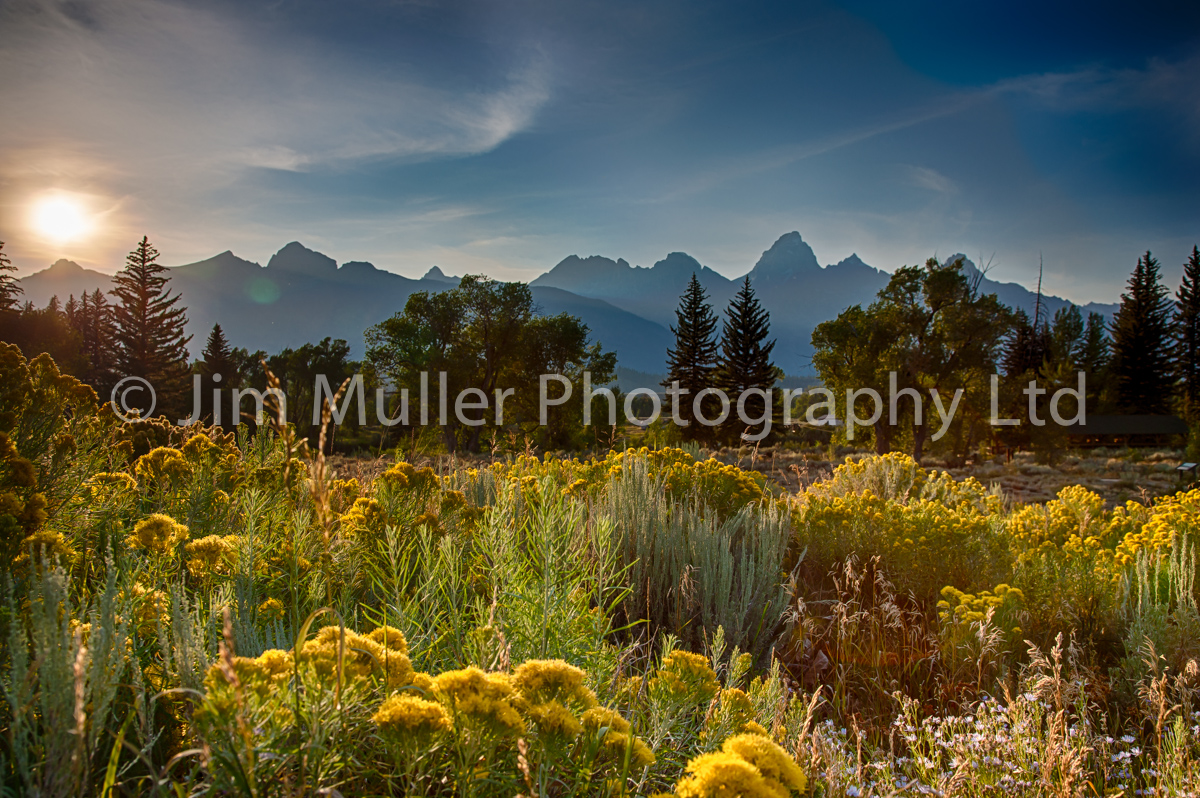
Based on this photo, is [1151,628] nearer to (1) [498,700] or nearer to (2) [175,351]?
(1) [498,700]

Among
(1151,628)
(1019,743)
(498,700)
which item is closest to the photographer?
(498,700)

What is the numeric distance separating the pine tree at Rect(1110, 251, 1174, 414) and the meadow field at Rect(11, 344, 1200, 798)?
4046 cm

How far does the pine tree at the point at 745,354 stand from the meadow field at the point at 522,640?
2618cm

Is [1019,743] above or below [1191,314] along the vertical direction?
below

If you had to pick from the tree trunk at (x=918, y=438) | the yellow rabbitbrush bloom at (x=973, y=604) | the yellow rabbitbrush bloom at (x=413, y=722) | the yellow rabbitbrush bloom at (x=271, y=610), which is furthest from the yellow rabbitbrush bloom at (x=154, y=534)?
the tree trunk at (x=918, y=438)

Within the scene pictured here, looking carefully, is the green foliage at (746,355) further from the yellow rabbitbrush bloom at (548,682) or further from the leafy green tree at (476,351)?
the yellow rabbitbrush bloom at (548,682)

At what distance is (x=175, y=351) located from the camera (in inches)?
1473

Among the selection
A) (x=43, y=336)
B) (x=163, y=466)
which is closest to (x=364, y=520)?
(x=163, y=466)

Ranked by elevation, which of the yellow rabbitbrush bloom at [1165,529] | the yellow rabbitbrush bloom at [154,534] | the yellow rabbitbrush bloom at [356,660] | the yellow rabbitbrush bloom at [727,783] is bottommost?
the yellow rabbitbrush bloom at [1165,529]

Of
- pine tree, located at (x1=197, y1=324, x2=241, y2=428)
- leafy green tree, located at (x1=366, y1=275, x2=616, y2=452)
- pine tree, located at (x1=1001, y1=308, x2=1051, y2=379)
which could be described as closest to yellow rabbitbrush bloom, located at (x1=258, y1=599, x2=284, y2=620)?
leafy green tree, located at (x1=366, y1=275, x2=616, y2=452)

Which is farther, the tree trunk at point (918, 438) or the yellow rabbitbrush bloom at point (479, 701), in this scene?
the tree trunk at point (918, 438)

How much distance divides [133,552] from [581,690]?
194cm

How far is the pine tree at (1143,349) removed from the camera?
115 ft

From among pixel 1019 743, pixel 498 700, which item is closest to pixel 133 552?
pixel 498 700
